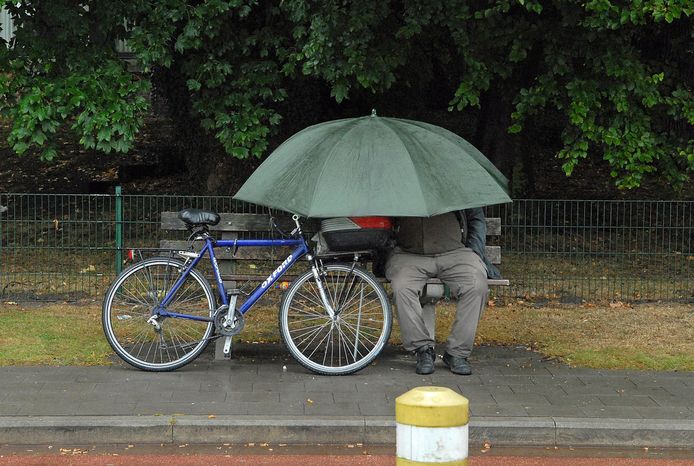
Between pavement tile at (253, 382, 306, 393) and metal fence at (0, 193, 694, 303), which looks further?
metal fence at (0, 193, 694, 303)

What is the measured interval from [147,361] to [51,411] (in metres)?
1.42

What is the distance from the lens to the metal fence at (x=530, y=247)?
11.1 metres

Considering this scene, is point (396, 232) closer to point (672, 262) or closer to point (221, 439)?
point (221, 439)

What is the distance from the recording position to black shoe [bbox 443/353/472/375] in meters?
7.68

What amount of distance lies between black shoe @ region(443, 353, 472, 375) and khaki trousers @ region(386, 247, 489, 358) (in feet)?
0.13

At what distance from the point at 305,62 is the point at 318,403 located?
5.94 m

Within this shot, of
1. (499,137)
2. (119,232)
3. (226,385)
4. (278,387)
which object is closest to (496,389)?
(278,387)

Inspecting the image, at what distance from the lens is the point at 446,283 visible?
313 inches

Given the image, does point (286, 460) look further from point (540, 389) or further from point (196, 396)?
point (540, 389)

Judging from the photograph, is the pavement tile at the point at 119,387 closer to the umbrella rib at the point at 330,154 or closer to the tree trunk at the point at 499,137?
the umbrella rib at the point at 330,154

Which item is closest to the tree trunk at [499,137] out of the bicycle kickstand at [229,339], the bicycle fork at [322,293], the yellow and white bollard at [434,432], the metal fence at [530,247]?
the metal fence at [530,247]

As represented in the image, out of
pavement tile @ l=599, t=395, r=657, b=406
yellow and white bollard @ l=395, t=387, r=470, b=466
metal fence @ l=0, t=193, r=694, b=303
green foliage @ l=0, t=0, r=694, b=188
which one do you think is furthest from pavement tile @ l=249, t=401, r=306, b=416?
green foliage @ l=0, t=0, r=694, b=188

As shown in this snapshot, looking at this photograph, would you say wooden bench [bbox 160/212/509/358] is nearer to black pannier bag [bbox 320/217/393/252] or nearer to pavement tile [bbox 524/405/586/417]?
black pannier bag [bbox 320/217/393/252]

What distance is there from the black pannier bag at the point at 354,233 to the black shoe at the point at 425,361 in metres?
0.86
